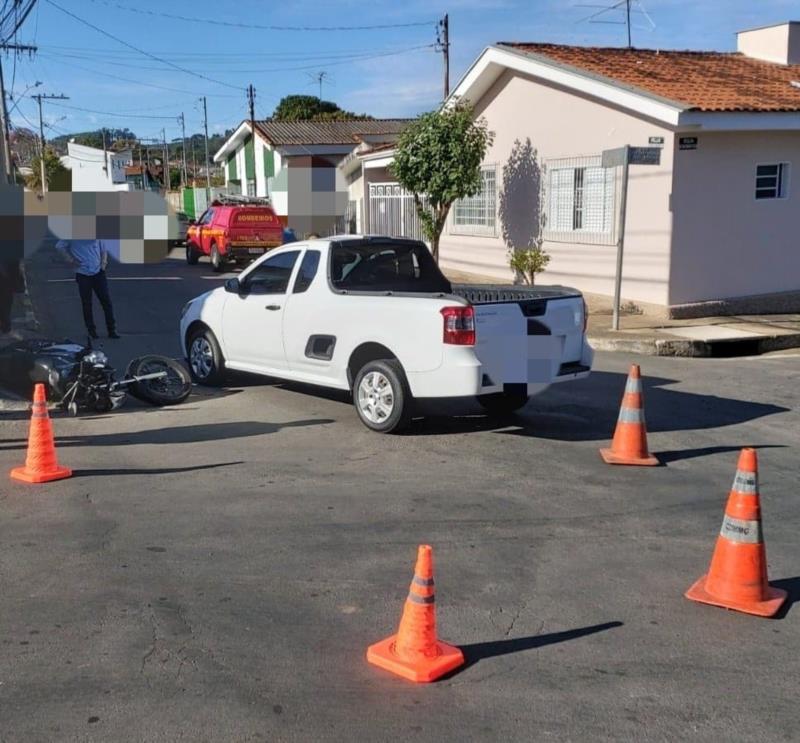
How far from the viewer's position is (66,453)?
780cm

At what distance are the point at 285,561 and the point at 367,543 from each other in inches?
21.4

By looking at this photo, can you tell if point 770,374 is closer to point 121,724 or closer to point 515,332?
point 515,332

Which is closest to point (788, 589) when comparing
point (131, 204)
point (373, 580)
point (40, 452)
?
point (373, 580)

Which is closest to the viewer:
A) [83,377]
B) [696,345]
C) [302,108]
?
[83,377]

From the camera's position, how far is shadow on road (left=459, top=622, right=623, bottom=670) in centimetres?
426

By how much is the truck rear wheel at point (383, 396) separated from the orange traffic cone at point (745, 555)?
143 inches

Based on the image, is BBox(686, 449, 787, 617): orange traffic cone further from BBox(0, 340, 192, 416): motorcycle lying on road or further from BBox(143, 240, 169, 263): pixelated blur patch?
BBox(143, 240, 169, 263): pixelated blur patch

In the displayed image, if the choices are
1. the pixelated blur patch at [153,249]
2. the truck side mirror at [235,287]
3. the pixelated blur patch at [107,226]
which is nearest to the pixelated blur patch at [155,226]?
the pixelated blur patch at [153,249]

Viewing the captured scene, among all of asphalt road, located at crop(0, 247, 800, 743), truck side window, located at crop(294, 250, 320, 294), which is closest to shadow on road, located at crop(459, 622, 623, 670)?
asphalt road, located at crop(0, 247, 800, 743)

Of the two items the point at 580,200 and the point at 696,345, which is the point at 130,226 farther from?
the point at 580,200

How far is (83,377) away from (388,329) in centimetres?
308

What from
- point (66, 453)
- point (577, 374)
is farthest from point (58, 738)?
point (577, 374)

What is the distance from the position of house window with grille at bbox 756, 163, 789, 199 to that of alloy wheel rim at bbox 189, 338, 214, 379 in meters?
10.3

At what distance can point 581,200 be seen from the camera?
57.6 ft
